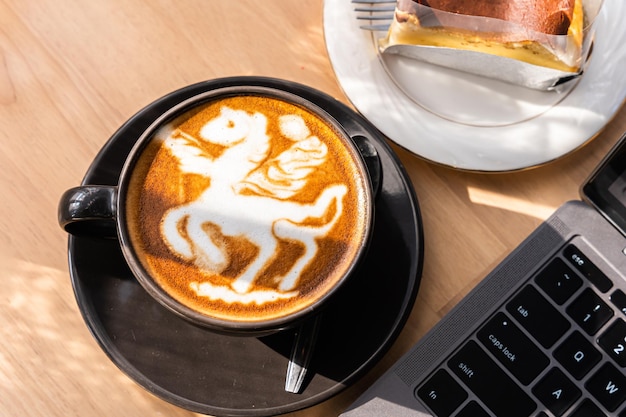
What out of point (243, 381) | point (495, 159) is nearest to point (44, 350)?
point (243, 381)

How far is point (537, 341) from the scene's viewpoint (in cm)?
70

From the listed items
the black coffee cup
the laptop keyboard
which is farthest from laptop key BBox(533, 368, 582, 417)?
the black coffee cup

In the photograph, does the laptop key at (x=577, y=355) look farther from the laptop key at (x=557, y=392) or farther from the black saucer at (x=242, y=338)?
the black saucer at (x=242, y=338)

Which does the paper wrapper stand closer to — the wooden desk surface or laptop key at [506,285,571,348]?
the wooden desk surface

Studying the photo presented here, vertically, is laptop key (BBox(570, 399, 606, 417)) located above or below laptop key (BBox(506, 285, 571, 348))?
below

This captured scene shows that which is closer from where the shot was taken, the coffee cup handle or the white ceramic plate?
the coffee cup handle

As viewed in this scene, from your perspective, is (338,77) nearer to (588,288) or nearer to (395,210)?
(395,210)

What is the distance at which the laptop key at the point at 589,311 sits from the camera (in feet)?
2.30

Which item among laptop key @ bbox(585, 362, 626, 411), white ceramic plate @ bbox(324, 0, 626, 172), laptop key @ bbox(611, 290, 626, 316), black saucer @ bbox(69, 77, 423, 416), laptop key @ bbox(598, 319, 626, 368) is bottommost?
black saucer @ bbox(69, 77, 423, 416)

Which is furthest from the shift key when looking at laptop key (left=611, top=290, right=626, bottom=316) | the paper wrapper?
the paper wrapper

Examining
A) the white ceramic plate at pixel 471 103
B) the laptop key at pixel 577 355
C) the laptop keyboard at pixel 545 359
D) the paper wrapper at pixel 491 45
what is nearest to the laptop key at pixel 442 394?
the laptop keyboard at pixel 545 359

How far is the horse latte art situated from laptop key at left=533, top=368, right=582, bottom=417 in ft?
0.76

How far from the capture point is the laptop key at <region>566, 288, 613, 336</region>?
27.6 inches

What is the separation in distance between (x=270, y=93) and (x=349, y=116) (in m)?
0.11
